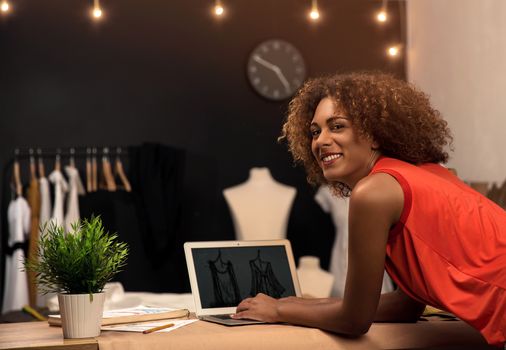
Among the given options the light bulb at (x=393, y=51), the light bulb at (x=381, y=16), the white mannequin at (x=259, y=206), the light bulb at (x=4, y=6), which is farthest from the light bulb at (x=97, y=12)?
the light bulb at (x=393, y=51)

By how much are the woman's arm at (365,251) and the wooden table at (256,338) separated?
5 cm

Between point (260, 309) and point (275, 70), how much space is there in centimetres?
471

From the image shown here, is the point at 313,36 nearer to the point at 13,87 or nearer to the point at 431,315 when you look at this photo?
the point at 13,87

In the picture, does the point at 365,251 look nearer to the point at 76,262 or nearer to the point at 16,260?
the point at 76,262

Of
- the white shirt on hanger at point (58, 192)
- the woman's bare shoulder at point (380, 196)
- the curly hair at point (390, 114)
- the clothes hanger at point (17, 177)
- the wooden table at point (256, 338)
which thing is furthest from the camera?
A: the clothes hanger at point (17, 177)

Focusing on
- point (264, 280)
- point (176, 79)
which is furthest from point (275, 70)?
point (264, 280)

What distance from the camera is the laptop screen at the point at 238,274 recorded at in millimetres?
2186

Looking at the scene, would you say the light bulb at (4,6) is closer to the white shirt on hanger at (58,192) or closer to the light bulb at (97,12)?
the light bulb at (97,12)

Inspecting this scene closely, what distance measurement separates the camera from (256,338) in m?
1.81

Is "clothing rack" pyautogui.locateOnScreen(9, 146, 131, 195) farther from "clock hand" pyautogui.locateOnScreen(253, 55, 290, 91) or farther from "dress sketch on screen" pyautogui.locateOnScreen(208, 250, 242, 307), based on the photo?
"dress sketch on screen" pyautogui.locateOnScreen(208, 250, 242, 307)

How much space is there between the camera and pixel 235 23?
6.58m

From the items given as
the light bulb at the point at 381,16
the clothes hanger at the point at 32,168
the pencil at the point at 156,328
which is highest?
the light bulb at the point at 381,16

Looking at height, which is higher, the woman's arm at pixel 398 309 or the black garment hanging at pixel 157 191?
the black garment hanging at pixel 157 191

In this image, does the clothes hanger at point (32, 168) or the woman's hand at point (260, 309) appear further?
the clothes hanger at point (32, 168)
